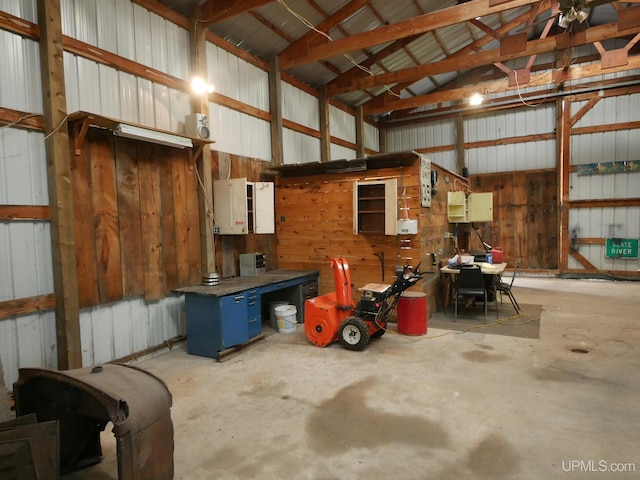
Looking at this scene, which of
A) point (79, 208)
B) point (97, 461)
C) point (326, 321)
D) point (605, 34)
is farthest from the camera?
point (605, 34)

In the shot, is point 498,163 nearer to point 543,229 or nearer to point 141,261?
point 543,229

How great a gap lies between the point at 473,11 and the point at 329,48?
214 centimetres

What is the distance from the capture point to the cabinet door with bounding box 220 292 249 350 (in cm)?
430

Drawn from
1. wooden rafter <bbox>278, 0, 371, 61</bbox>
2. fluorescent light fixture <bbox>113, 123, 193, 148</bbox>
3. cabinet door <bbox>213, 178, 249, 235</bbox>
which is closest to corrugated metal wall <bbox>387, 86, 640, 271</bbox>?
wooden rafter <bbox>278, 0, 371, 61</bbox>

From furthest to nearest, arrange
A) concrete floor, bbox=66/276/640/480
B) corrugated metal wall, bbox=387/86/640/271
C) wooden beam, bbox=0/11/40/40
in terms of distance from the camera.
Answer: corrugated metal wall, bbox=387/86/640/271 < wooden beam, bbox=0/11/40/40 < concrete floor, bbox=66/276/640/480

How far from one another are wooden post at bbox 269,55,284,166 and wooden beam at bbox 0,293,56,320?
3931 mm

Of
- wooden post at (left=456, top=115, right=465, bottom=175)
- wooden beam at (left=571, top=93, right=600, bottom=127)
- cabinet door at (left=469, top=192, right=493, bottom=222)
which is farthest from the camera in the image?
wooden post at (left=456, top=115, right=465, bottom=175)

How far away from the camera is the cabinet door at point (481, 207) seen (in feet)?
25.7

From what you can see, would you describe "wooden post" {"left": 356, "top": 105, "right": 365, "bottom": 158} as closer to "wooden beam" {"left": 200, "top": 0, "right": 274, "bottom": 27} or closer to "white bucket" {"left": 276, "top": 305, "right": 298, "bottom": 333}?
"wooden beam" {"left": 200, "top": 0, "right": 274, "bottom": 27}

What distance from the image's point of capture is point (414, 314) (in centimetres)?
498

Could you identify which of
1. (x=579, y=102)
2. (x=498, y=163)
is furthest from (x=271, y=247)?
(x=579, y=102)

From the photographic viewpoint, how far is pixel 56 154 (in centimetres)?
349

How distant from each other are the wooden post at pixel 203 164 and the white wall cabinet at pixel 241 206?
0.48 feet

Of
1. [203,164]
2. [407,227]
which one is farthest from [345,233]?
[203,164]
